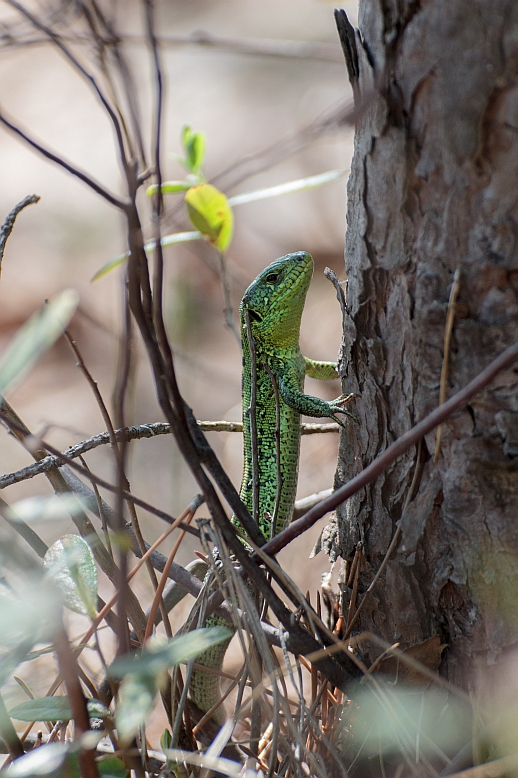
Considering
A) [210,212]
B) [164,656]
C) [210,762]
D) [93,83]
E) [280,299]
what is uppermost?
[210,212]

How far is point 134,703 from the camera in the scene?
746 mm

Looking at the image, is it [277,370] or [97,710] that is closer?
[97,710]

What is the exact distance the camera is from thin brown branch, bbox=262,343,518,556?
0.85m

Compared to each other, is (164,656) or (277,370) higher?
(277,370)

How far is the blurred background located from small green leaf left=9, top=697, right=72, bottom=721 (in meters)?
2.95

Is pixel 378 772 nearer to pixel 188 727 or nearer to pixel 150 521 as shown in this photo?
pixel 188 727

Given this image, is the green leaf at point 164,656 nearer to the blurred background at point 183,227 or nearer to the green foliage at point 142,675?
the green foliage at point 142,675

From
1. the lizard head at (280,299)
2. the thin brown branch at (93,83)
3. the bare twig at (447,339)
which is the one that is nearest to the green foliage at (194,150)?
the lizard head at (280,299)

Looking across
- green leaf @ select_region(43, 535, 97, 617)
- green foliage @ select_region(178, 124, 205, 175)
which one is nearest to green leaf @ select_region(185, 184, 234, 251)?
green foliage @ select_region(178, 124, 205, 175)

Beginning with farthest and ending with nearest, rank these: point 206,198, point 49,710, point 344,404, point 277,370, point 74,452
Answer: point 277,370 → point 206,198 → point 344,404 → point 74,452 → point 49,710

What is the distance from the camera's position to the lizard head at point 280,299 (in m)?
2.33

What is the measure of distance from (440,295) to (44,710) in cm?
99

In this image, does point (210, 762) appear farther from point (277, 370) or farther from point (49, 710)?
point (277, 370)

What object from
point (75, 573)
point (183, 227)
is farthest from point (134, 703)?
Answer: point (183, 227)
